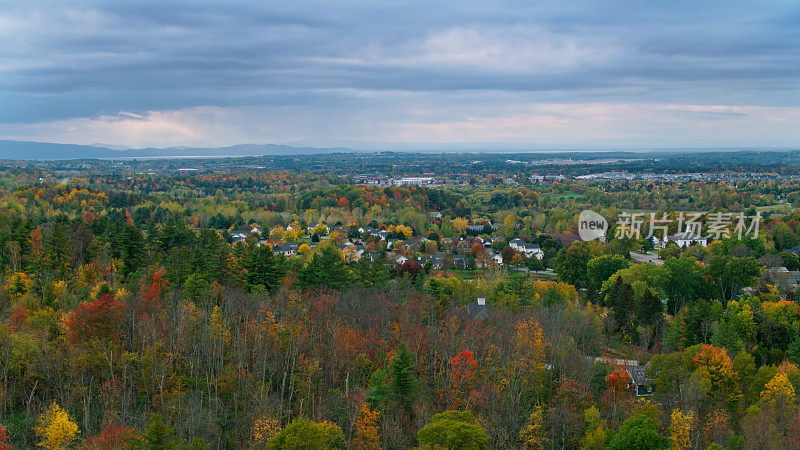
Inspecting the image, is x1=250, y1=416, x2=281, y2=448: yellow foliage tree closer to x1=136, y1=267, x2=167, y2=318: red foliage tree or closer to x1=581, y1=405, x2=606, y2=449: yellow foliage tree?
x1=136, y1=267, x2=167, y2=318: red foliage tree

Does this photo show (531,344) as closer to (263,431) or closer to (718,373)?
(718,373)

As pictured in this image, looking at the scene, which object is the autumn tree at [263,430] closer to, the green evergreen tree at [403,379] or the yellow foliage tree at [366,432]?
the yellow foliage tree at [366,432]

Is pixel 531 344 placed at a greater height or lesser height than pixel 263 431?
greater

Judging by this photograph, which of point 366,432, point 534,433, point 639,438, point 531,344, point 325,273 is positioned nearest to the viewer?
point 639,438

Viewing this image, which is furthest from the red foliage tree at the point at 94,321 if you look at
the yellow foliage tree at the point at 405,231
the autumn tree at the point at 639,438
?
the yellow foliage tree at the point at 405,231

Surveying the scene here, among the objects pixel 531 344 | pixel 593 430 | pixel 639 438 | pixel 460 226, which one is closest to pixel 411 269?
pixel 531 344

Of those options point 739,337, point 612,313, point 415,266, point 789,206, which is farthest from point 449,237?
point 789,206

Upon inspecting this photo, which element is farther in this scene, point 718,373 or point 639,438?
point 718,373
